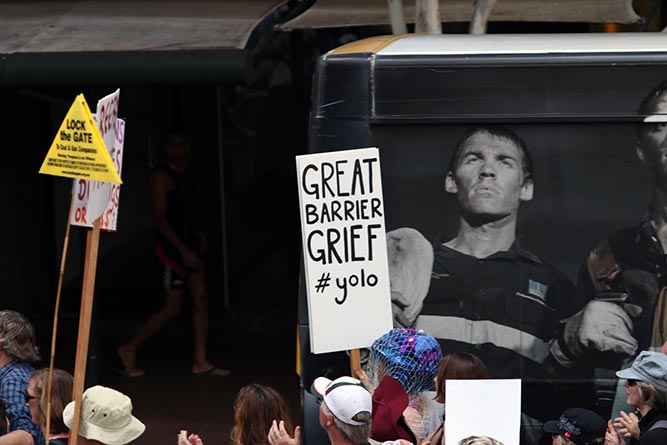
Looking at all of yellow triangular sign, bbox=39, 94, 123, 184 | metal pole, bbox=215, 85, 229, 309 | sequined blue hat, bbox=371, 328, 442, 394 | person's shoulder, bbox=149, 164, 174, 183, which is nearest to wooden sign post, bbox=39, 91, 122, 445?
yellow triangular sign, bbox=39, 94, 123, 184

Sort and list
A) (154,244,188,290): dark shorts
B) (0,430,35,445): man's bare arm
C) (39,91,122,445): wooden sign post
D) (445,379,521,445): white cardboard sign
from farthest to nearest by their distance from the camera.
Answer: (154,244,188,290): dark shorts
(0,430,35,445): man's bare arm
(39,91,122,445): wooden sign post
(445,379,521,445): white cardboard sign

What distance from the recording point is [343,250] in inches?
229

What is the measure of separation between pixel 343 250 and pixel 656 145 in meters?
1.56

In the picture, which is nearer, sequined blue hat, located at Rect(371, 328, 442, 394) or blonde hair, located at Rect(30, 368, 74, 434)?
sequined blue hat, located at Rect(371, 328, 442, 394)

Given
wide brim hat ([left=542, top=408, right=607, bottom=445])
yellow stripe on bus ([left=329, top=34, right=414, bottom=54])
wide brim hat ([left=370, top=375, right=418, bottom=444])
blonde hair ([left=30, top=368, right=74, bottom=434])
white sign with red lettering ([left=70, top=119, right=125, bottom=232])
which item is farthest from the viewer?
white sign with red lettering ([left=70, top=119, right=125, bottom=232])

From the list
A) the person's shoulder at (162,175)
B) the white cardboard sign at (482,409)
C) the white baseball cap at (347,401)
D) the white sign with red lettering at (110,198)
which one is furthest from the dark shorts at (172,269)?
the white baseball cap at (347,401)

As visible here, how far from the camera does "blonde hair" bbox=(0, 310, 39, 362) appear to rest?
6223 millimetres

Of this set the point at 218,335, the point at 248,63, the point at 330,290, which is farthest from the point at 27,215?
the point at 330,290

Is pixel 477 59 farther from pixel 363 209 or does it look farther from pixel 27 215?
pixel 27 215

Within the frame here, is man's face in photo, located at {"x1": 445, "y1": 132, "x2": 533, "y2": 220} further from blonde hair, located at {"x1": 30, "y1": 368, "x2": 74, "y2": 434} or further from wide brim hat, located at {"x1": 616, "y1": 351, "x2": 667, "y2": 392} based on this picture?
blonde hair, located at {"x1": 30, "y1": 368, "x2": 74, "y2": 434}

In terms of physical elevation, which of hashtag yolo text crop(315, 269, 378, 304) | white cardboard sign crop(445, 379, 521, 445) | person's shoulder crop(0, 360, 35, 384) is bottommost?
person's shoulder crop(0, 360, 35, 384)

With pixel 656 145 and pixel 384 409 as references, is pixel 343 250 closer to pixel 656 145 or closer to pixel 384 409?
pixel 384 409

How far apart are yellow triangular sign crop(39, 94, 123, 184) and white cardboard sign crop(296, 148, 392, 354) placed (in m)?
0.90

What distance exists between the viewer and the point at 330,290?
5836 millimetres
